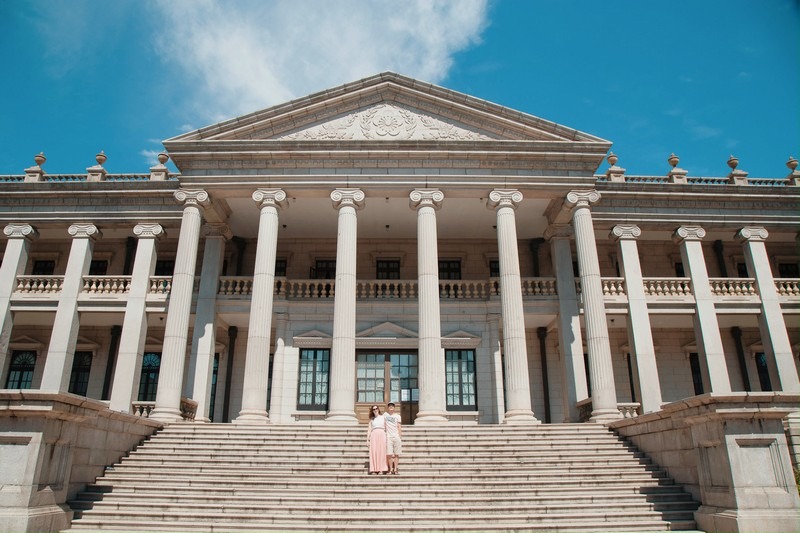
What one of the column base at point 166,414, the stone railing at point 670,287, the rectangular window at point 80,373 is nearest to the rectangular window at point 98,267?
the rectangular window at point 80,373

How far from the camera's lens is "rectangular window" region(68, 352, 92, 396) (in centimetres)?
2512

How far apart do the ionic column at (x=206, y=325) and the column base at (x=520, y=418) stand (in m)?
11.3

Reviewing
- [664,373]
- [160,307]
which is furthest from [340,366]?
[664,373]

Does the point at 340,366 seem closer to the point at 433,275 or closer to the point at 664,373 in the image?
the point at 433,275

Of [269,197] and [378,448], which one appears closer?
[378,448]

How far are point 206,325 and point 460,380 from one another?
10934mm

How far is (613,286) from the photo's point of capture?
22969 mm

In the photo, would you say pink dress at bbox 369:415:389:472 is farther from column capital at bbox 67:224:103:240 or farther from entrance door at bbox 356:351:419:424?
column capital at bbox 67:224:103:240

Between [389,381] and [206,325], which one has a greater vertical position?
[206,325]

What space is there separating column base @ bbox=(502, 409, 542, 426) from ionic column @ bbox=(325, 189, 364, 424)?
16.8 feet

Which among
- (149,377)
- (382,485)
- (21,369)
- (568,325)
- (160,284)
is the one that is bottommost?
(382,485)

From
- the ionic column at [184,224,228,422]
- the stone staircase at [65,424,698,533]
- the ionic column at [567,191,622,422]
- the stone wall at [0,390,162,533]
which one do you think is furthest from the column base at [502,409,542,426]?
the stone wall at [0,390,162,533]

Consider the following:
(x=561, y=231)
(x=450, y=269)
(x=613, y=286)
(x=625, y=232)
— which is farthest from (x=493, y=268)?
(x=625, y=232)

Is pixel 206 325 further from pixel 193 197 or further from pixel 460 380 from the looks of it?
pixel 460 380
